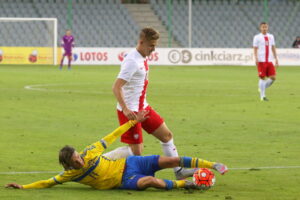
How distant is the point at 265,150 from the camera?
12258mm

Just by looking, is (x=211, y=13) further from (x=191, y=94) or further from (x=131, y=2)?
(x=191, y=94)

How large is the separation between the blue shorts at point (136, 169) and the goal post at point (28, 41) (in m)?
36.4

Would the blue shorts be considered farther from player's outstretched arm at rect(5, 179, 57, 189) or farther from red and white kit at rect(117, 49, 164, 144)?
player's outstretched arm at rect(5, 179, 57, 189)

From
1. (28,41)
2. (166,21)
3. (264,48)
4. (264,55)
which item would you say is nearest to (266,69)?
(264,55)

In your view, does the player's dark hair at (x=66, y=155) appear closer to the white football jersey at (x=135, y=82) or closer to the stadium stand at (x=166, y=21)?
the white football jersey at (x=135, y=82)

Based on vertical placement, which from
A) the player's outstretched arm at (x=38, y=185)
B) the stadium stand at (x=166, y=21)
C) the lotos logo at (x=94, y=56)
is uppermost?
the stadium stand at (x=166, y=21)

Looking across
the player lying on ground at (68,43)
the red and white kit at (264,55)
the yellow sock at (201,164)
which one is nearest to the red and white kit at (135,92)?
the yellow sock at (201,164)

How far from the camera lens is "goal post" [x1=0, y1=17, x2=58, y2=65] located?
45031mm

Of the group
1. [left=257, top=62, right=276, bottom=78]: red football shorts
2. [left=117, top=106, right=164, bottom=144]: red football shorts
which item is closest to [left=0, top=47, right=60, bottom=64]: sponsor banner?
[left=257, top=62, right=276, bottom=78]: red football shorts

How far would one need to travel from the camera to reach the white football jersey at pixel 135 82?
9266 mm

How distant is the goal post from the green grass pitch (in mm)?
15277

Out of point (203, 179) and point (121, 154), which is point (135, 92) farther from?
point (203, 179)

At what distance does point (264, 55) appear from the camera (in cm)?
2353

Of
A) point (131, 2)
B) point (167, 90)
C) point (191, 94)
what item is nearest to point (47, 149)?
point (191, 94)
